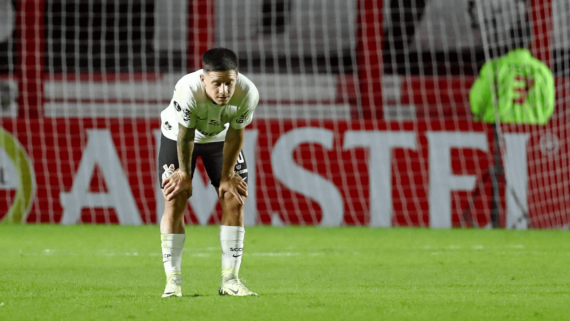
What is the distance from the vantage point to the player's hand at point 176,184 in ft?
16.4

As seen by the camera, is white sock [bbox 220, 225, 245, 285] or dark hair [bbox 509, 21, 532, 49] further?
dark hair [bbox 509, 21, 532, 49]

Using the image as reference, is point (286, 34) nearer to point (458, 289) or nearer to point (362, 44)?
point (362, 44)

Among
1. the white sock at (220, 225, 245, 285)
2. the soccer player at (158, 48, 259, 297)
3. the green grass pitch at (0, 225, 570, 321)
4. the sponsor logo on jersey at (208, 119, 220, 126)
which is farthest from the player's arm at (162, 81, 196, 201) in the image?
the green grass pitch at (0, 225, 570, 321)

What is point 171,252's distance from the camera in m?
5.02

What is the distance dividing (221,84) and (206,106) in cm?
21

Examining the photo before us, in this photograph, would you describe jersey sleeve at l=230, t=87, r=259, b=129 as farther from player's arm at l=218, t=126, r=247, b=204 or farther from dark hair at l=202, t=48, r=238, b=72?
dark hair at l=202, t=48, r=238, b=72

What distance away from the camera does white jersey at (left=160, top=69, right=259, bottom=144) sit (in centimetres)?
482

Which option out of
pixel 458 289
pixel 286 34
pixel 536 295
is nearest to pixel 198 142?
pixel 458 289

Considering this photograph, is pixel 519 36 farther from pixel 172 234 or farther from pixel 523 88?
pixel 172 234

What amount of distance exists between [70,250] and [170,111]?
11.1ft

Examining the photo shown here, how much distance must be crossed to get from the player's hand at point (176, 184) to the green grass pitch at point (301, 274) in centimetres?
57

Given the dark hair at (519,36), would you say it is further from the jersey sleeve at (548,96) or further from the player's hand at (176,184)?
the player's hand at (176,184)

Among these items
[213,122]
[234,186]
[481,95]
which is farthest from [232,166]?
[481,95]

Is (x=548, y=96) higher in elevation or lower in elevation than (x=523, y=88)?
lower
